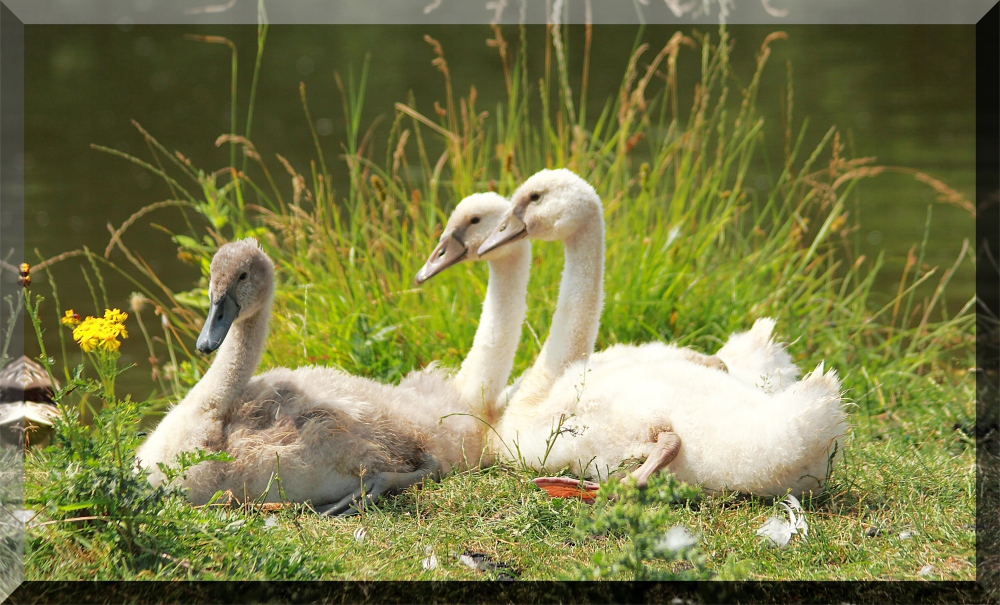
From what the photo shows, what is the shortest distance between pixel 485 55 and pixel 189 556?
12068 millimetres

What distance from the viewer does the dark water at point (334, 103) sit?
1009 centimetres

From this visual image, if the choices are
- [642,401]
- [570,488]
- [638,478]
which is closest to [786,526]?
[638,478]

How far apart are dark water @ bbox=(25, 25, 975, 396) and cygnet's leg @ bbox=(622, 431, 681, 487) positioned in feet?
20.1

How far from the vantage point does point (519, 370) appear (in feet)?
18.1

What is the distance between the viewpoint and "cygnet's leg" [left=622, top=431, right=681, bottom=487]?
11.6 feet

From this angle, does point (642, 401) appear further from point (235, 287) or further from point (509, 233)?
point (235, 287)

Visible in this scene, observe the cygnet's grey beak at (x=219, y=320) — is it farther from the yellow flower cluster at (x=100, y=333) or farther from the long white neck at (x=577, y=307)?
the long white neck at (x=577, y=307)

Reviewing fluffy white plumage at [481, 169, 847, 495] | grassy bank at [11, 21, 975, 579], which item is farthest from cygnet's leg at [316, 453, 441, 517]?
fluffy white plumage at [481, 169, 847, 495]

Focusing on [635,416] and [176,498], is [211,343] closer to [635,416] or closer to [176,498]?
[176,498]

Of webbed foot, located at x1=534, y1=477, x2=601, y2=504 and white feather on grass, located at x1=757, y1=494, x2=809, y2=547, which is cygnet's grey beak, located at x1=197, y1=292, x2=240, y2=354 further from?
white feather on grass, located at x1=757, y1=494, x2=809, y2=547

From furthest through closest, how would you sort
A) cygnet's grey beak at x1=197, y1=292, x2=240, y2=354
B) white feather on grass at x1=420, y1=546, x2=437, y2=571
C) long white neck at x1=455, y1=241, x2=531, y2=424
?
long white neck at x1=455, y1=241, x2=531, y2=424
cygnet's grey beak at x1=197, y1=292, x2=240, y2=354
white feather on grass at x1=420, y1=546, x2=437, y2=571

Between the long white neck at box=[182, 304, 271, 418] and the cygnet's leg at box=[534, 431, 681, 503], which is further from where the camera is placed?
the long white neck at box=[182, 304, 271, 418]

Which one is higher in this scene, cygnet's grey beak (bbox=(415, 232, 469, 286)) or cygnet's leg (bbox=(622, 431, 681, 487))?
cygnet's grey beak (bbox=(415, 232, 469, 286))

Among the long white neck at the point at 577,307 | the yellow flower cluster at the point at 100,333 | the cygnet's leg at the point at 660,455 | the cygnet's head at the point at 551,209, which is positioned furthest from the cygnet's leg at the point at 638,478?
the yellow flower cluster at the point at 100,333
